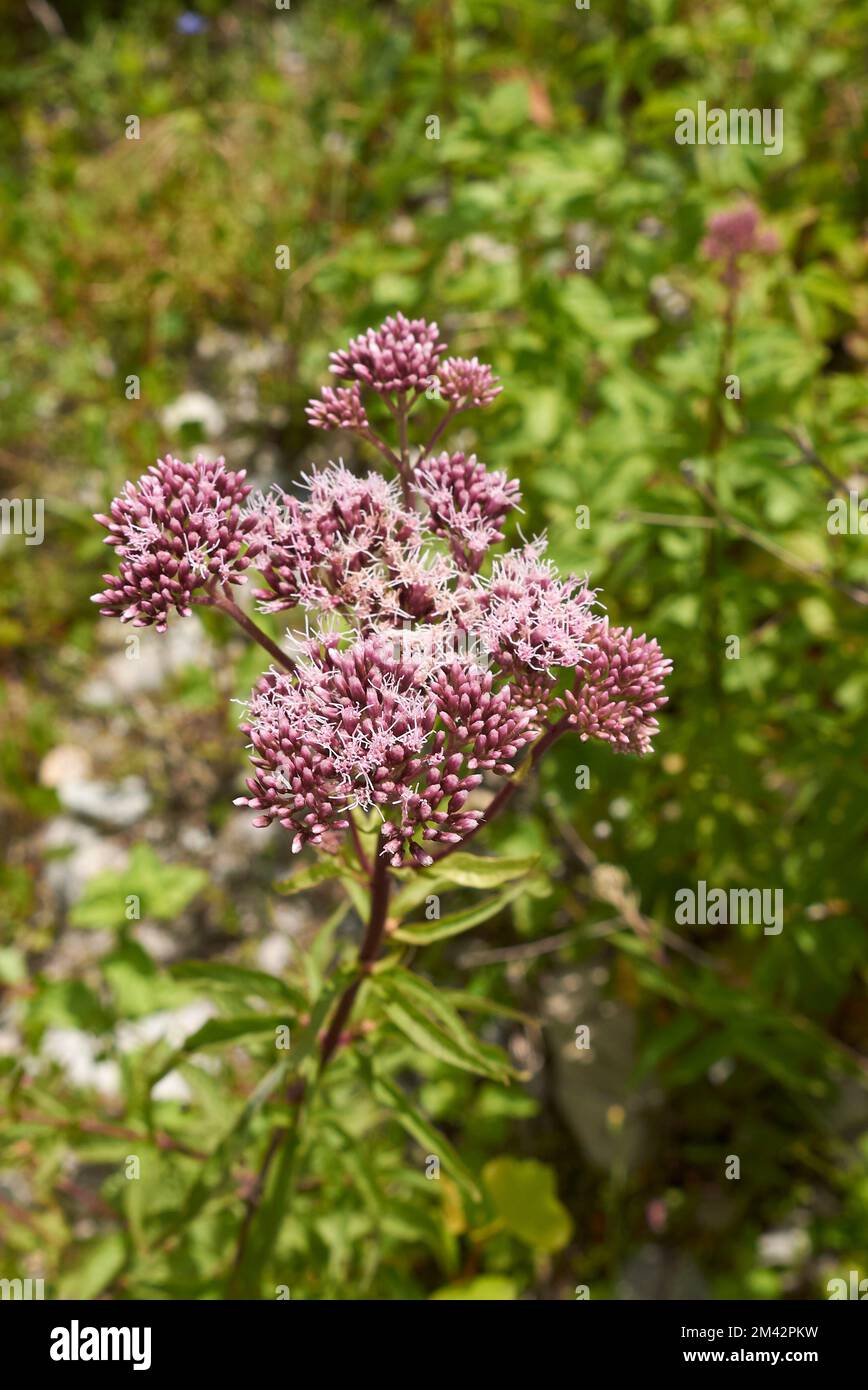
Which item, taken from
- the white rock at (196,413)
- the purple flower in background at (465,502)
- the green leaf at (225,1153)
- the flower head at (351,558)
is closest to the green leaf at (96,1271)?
the green leaf at (225,1153)

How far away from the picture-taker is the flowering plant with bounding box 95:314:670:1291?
6.73ft

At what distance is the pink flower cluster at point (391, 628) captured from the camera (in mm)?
2045

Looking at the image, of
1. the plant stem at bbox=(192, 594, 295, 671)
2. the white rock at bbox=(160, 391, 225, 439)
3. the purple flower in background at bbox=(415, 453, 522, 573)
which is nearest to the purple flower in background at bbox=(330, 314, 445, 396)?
the purple flower in background at bbox=(415, 453, 522, 573)

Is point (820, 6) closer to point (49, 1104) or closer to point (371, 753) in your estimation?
point (371, 753)

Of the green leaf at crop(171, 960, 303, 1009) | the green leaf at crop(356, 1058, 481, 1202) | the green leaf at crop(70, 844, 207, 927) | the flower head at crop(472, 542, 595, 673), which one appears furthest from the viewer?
the green leaf at crop(70, 844, 207, 927)

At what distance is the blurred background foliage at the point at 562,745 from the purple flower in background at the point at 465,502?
3.34 feet

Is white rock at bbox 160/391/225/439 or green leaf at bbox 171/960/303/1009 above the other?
→ white rock at bbox 160/391/225/439

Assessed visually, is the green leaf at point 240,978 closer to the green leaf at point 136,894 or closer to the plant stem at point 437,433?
the plant stem at point 437,433

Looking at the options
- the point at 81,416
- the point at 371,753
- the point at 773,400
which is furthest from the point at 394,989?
the point at 81,416

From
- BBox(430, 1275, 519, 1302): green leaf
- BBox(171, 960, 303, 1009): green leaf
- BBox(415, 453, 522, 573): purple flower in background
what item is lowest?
BBox(430, 1275, 519, 1302): green leaf

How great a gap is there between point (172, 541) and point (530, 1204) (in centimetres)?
310

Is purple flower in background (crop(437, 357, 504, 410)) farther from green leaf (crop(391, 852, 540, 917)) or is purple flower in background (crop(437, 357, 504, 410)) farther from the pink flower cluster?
green leaf (crop(391, 852, 540, 917))

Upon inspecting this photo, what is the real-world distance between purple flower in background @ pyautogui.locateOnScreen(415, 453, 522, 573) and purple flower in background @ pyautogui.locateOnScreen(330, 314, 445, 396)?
202mm
